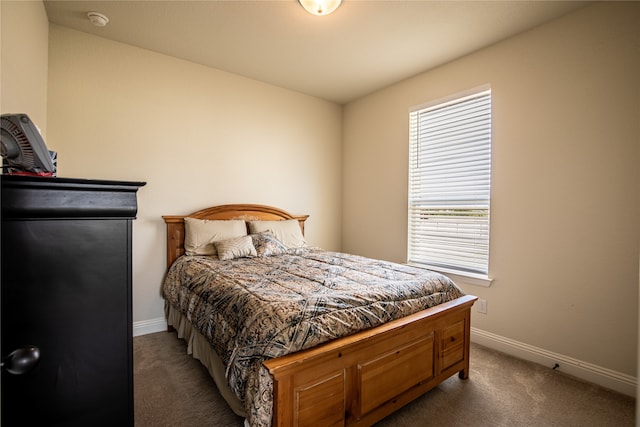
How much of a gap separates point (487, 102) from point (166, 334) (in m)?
3.59

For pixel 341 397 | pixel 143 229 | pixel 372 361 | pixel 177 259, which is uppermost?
pixel 143 229

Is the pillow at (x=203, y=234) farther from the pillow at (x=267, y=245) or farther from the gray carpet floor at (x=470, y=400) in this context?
the gray carpet floor at (x=470, y=400)

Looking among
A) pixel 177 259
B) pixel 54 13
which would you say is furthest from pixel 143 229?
pixel 54 13

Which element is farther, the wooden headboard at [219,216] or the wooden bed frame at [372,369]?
the wooden headboard at [219,216]

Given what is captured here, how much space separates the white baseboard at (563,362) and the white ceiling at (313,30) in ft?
8.27

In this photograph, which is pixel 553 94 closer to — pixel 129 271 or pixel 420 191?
pixel 420 191

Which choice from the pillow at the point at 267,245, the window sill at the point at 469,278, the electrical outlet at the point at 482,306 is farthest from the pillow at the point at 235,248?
the electrical outlet at the point at 482,306

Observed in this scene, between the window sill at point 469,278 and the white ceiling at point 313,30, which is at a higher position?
the white ceiling at point 313,30

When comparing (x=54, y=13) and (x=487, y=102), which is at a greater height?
(x=54, y=13)

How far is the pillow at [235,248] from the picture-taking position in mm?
2705

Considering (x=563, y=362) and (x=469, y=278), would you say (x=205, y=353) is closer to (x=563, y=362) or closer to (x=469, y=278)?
(x=469, y=278)

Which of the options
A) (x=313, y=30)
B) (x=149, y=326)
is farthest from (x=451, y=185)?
(x=149, y=326)

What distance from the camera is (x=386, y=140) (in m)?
3.63

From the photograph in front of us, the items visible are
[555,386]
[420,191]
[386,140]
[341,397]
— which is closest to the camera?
[341,397]
